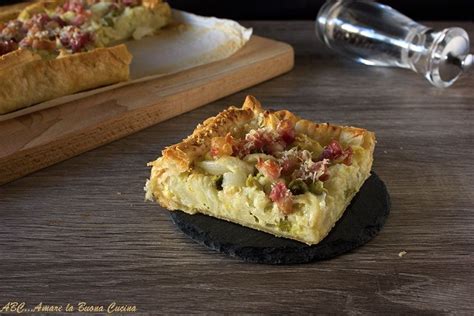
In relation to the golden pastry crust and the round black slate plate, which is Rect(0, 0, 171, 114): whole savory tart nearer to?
the golden pastry crust

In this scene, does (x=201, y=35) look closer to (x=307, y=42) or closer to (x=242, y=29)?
(x=242, y=29)

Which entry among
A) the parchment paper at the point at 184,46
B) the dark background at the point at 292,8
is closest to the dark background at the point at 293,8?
the dark background at the point at 292,8

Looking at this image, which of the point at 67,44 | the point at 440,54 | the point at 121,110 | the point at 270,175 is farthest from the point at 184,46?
the point at 270,175

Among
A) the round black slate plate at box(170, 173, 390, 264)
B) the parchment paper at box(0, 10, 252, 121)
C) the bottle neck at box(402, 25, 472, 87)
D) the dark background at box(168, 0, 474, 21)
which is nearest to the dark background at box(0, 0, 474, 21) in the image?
the dark background at box(168, 0, 474, 21)

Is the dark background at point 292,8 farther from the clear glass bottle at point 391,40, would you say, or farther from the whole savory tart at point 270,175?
the whole savory tart at point 270,175

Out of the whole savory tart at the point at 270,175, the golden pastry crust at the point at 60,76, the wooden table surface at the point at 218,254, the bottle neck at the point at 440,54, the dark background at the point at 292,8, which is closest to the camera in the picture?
the wooden table surface at the point at 218,254

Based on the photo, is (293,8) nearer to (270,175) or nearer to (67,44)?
(67,44)
